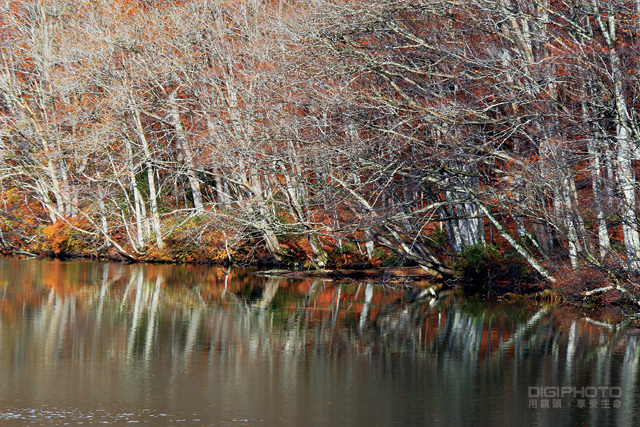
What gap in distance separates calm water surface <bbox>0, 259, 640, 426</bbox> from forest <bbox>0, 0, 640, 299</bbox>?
2.80m

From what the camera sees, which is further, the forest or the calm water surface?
the forest

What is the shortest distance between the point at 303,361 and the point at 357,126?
1183 cm

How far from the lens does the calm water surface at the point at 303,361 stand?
8617mm

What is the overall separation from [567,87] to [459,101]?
110 inches

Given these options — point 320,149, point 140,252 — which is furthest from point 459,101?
point 140,252

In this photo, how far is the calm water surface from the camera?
28.3ft

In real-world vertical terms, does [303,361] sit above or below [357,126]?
below

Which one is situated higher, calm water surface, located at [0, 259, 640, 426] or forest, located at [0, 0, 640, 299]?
forest, located at [0, 0, 640, 299]

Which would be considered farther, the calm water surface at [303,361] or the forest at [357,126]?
the forest at [357,126]

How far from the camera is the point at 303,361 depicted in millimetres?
11555

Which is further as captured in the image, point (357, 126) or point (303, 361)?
point (357, 126)

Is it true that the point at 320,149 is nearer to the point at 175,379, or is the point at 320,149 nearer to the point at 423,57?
the point at 423,57

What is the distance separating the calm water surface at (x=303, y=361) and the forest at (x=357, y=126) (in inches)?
110

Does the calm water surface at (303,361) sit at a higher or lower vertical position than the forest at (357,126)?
lower
